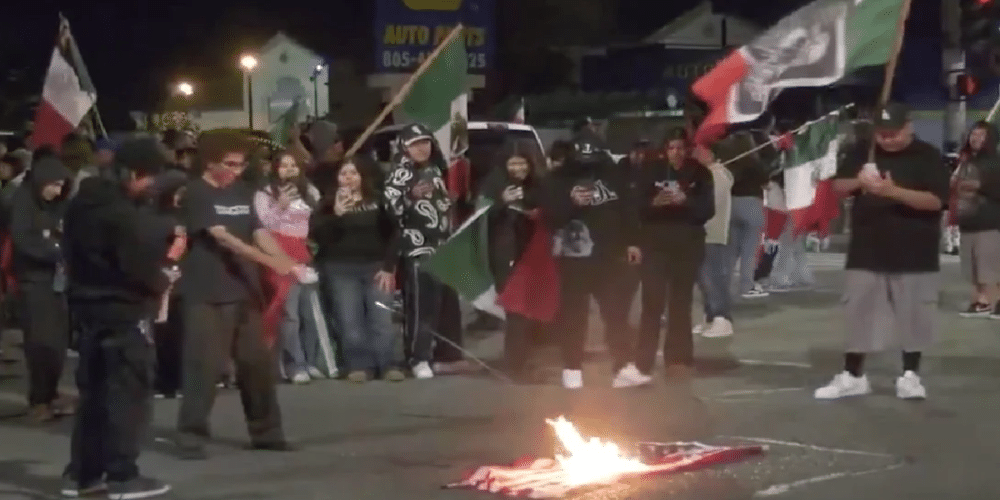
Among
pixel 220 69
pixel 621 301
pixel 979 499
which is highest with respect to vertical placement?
pixel 220 69

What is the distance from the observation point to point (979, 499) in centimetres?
762

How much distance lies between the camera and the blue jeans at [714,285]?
1442cm

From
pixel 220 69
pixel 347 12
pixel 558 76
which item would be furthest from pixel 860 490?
pixel 220 69

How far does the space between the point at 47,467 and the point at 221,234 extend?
62.8 inches

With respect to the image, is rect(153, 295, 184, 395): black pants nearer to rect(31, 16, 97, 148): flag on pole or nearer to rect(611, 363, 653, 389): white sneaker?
rect(31, 16, 97, 148): flag on pole

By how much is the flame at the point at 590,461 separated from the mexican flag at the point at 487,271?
9.37 ft

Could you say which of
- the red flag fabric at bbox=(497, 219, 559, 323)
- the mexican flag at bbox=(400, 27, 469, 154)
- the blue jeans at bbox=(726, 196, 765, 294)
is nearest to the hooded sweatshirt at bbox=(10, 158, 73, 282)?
the mexican flag at bbox=(400, 27, 469, 154)

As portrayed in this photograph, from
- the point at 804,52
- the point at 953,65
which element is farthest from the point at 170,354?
the point at 953,65

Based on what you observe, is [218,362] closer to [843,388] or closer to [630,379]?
[630,379]

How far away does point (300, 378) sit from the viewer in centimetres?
1188

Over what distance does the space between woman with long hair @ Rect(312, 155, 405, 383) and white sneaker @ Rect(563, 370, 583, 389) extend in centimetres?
133

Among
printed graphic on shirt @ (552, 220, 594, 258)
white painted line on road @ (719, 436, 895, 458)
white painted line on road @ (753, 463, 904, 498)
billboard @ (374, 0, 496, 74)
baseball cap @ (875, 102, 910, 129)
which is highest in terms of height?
billboard @ (374, 0, 496, 74)

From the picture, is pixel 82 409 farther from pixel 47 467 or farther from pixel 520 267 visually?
pixel 520 267

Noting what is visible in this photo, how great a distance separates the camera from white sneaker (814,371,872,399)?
10.6 metres
